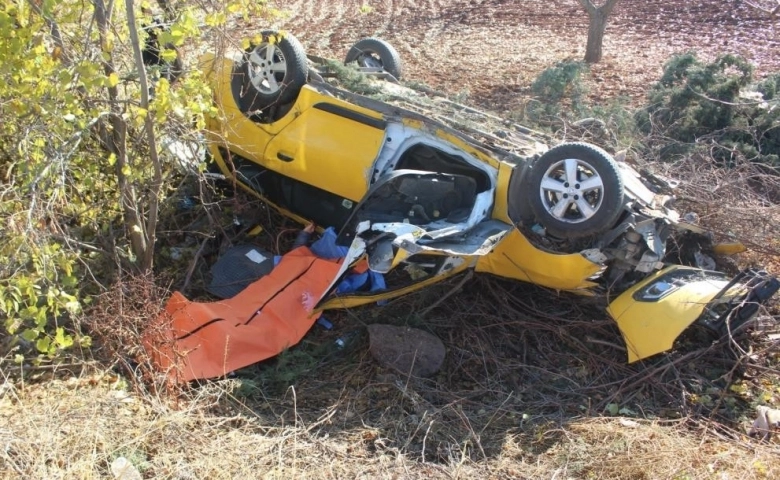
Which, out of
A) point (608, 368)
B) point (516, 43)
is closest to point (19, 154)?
point (608, 368)

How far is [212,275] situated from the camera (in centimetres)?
559

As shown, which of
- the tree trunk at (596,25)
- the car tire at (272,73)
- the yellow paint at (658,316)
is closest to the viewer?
the yellow paint at (658,316)

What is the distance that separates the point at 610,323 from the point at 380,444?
6.73ft

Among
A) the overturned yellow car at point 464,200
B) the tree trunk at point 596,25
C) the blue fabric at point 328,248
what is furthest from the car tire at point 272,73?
the tree trunk at point 596,25

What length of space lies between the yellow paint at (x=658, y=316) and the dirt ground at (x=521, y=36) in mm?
5847

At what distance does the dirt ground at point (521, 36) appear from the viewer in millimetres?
11625

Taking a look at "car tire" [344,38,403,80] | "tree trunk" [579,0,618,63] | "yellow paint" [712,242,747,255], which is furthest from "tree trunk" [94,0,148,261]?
"tree trunk" [579,0,618,63]

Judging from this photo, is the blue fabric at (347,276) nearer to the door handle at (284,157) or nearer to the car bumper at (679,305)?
the door handle at (284,157)

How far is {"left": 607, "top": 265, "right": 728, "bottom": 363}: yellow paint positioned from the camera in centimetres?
432

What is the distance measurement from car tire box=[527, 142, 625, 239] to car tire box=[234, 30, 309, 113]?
7.13 feet

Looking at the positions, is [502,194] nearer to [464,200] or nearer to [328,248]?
[464,200]

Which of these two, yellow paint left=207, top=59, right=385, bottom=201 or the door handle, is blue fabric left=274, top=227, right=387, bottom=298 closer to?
yellow paint left=207, top=59, right=385, bottom=201

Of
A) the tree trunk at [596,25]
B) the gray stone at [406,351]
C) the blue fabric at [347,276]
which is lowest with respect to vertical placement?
the gray stone at [406,351]

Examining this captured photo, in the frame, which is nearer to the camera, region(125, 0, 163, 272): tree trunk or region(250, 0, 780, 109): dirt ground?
region(125, 0, 163, 272): tree trunk
